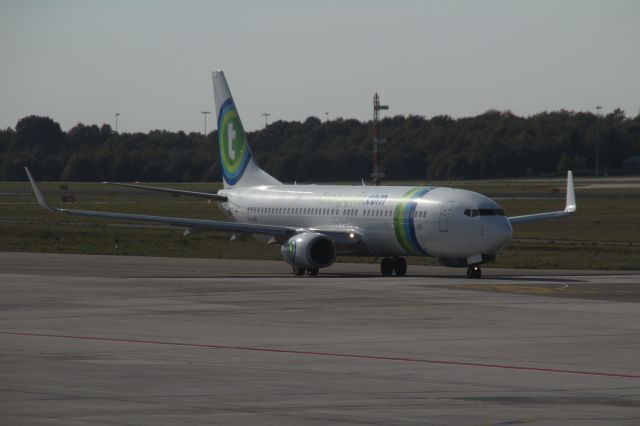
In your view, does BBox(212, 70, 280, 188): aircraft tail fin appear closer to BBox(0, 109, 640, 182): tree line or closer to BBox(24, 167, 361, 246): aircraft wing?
BBox(24, 167, 361, 246): aircraft wing

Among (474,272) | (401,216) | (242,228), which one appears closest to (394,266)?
(401,216)

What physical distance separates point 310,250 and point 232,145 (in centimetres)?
1320

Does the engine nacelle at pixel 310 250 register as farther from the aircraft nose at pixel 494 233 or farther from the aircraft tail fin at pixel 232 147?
the aircraft tail fin at pixel 232 147

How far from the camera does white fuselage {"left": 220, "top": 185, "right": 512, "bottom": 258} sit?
49.6 m

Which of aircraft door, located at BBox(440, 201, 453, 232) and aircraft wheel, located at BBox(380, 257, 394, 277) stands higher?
aircraft door, located at BBox(440, 201, 453, 232)

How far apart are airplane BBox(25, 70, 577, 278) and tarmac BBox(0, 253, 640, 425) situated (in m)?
2.85

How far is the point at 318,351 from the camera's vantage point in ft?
85.5

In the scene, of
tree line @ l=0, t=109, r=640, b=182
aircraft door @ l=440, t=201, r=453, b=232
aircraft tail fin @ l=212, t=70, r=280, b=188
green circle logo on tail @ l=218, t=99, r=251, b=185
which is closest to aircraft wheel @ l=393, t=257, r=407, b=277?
aircraft door @ l=440, t=201, r=453, b=232

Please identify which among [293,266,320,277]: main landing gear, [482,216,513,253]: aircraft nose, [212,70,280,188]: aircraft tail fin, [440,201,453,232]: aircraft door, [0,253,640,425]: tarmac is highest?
[212,70,280,188]: aircraft tail fin

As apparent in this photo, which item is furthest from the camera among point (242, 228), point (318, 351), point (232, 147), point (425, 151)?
point (425, 151)

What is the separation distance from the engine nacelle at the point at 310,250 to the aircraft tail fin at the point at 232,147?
10452mm

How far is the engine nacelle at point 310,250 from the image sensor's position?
52.2 meters

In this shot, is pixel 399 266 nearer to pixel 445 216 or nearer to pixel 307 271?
pixel 307 271

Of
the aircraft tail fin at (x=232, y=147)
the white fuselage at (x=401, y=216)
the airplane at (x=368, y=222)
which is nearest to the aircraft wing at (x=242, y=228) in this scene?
the airplane at (x=368, y=222)
